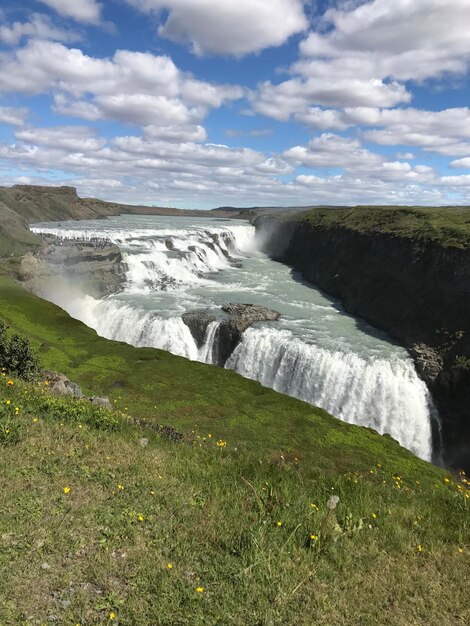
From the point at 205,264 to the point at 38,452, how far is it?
75.8m

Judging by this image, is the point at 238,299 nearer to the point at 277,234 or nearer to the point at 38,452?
the point at 38,452

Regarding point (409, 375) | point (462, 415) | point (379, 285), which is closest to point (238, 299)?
point (379, 285)

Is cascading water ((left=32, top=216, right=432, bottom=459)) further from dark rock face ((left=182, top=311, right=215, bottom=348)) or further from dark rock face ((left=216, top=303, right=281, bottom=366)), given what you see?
dark rock face ((left=216, top=303, right=281, bottom=366))

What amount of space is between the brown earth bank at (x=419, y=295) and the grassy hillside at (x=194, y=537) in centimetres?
3416

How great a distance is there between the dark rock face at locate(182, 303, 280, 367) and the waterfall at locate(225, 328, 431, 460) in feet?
17.0

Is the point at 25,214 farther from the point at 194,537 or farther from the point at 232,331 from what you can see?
the point at 194,537

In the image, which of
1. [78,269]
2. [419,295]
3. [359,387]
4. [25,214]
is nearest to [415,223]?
[419,295]

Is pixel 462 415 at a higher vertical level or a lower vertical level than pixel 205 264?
lower

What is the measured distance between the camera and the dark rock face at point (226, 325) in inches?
1860

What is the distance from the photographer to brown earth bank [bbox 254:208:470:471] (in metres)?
40.8

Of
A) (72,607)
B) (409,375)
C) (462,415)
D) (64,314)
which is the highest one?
(72,607)

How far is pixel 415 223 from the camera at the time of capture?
6694cm

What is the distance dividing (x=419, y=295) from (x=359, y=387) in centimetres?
2104

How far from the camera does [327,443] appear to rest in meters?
27.5
